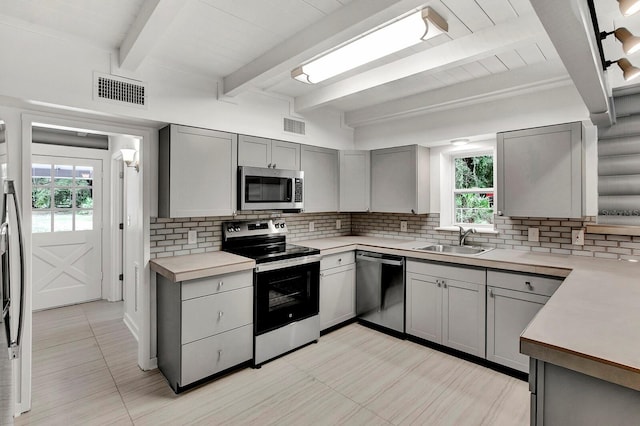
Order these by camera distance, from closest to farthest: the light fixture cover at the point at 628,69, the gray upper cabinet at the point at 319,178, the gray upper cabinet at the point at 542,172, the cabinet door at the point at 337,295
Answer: the light fixture cover at the point at 628,69
the gray upper cabinet at the point at 542,172
the cabinet door at the point at 337,295
the gray upper cabinet at the point at 319,178

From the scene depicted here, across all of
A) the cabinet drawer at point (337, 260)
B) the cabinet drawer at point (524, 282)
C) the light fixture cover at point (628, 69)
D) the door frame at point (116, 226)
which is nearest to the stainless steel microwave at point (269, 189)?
the cabinet drawer at point (337, 260)

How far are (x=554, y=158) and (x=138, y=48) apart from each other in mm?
3296

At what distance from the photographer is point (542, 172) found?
2807mm

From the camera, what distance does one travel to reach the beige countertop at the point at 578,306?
3.54 feet

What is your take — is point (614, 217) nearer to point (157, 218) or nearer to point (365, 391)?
point (365, 391)

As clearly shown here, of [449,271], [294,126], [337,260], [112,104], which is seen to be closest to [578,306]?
[449,271]

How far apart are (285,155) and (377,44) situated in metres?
1.70

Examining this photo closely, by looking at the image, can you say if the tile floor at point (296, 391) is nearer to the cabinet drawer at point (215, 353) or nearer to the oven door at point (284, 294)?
the cabinet drawer at point (215, 353)

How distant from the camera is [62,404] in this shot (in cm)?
234

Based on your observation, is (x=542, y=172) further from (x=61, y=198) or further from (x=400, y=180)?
(x=61, y=198)

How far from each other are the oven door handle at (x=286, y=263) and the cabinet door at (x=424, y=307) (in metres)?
0.99

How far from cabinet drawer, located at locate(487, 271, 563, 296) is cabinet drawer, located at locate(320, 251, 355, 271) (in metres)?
1.46

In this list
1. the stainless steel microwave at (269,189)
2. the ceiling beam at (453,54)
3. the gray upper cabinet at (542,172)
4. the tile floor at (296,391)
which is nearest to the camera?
the ceiling beam at (453,54)

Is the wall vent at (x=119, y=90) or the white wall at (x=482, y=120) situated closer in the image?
the wall vent at (x=119, y=90)
